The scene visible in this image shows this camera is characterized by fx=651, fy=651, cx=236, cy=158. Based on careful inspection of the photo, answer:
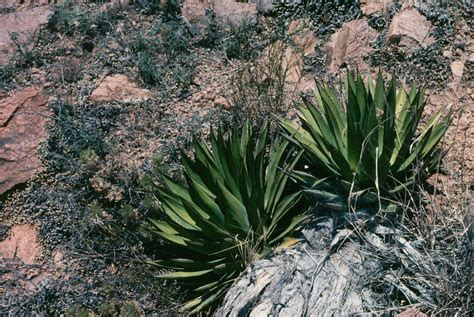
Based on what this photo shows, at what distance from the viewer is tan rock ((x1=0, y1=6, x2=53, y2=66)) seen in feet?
21.6

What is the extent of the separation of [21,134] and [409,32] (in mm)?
3592

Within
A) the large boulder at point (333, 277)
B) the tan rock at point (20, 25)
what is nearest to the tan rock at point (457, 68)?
the large boulder at point (333, 277)

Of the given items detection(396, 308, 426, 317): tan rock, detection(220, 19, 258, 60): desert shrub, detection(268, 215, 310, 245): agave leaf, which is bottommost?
detection(396, 308, 426, 317): tan rock

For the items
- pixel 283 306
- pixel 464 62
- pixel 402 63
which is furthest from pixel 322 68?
pixel 283 306

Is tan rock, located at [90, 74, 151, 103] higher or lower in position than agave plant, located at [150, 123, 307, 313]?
higher

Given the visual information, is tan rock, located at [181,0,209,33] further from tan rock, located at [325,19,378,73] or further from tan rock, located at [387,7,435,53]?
tan rock, located at [387,7,435,53]

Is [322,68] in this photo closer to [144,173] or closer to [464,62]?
[464,62]

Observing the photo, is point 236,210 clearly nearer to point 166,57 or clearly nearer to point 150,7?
point 166,57

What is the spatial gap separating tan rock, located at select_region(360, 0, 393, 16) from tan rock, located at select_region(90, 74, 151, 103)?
7.25ft

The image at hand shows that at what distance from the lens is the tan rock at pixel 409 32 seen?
5801 mm

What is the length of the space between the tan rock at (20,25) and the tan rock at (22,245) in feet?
6.25

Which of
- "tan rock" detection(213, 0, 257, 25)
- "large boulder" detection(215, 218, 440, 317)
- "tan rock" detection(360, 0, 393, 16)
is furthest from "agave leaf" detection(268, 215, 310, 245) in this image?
"tan rock" detection(213, 0, 257, 25)

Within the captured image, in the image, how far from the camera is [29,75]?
6363mm

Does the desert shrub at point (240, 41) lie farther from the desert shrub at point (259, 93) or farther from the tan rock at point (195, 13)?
the desert shrub at point (259, 93)
